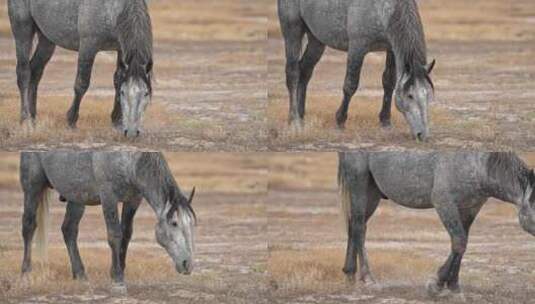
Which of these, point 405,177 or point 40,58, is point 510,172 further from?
point 40,58

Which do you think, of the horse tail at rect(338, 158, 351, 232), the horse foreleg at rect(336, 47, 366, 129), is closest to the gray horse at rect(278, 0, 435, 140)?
the horse foreleg at rect(336, 47, 366, 129)

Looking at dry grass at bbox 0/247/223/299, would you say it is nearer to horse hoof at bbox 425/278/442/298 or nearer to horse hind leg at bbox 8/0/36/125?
horse hind leg at bbox 8/0/36/125

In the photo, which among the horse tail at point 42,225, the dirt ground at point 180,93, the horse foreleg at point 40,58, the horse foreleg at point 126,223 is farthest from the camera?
the horse foreleg at point 40,58

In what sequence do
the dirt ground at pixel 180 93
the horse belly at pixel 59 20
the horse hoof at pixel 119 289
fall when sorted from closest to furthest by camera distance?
the horse hoof at pixel 119 289 < the horse belly at pixel 59 20 < the dirt ground at pixel 180 93

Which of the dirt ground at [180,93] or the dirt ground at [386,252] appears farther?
the dirt ground at [180,93]

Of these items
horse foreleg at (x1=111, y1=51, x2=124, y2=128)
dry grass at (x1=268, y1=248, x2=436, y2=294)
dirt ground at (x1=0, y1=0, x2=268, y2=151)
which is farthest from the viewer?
dirt ground at (x1=0, y1=0, x2=268, y2=151)

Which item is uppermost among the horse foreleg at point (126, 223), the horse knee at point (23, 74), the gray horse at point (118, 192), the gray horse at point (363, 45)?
the gray horse at point (363, 45)

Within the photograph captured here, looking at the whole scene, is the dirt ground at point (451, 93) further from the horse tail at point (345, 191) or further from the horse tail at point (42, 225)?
the horse tail at point (42, 225)

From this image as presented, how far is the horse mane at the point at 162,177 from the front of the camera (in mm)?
15648

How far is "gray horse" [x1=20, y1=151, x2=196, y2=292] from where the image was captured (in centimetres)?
1566

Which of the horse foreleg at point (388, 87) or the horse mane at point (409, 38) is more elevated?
the horse mane at point (409, 38)

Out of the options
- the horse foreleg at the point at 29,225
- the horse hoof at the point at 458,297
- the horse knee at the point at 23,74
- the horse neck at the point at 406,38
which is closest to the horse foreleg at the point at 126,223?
the horse foreleg at the point at 29,225

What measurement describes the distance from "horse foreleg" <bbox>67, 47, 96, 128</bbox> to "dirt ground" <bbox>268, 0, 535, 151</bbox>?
240 cm

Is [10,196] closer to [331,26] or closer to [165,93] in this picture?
[165,93]
